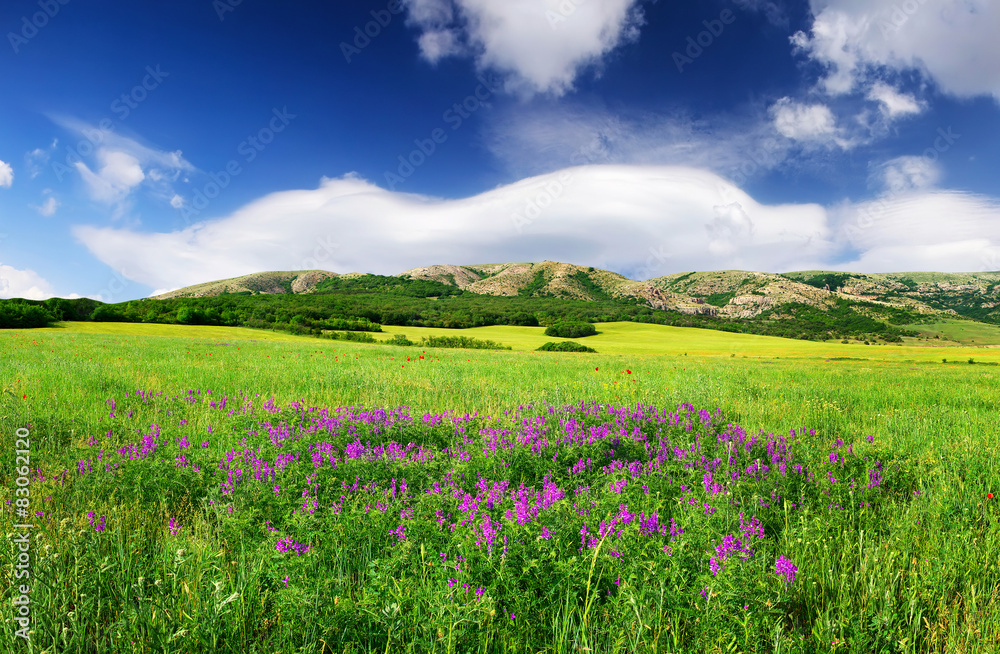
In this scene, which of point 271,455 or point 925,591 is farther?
point 271,455

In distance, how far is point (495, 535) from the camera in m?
2.67

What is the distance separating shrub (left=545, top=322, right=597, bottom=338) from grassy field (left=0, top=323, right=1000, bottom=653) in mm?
87511

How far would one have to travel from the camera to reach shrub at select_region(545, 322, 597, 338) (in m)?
93.9

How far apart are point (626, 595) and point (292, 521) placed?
2161mm

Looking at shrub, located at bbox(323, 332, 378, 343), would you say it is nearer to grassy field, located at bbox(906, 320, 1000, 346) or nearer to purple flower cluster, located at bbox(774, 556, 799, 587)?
purple flower cluster, located at bbox(774, 556, 799, 587)

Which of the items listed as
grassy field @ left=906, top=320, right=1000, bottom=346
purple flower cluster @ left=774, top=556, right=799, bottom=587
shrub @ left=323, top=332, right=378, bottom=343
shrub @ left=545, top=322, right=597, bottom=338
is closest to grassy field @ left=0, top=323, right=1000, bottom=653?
purple flower cluster @ left=774, top=556, right=799, bottom=587

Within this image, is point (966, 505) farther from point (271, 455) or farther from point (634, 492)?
point (271, 455)

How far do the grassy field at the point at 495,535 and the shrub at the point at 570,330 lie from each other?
287ft

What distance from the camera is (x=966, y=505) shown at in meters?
3.69

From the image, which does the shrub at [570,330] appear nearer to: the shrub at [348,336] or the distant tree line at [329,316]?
the distant tree line at [329,316]

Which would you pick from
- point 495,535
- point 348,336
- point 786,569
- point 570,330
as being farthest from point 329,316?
point 786,569

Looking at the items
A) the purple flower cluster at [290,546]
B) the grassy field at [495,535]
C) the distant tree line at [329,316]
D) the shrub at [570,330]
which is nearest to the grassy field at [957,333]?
the distant tree line at [329,316]

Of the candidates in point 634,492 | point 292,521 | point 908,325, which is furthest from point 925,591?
point 908,325

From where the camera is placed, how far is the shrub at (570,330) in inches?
3696
